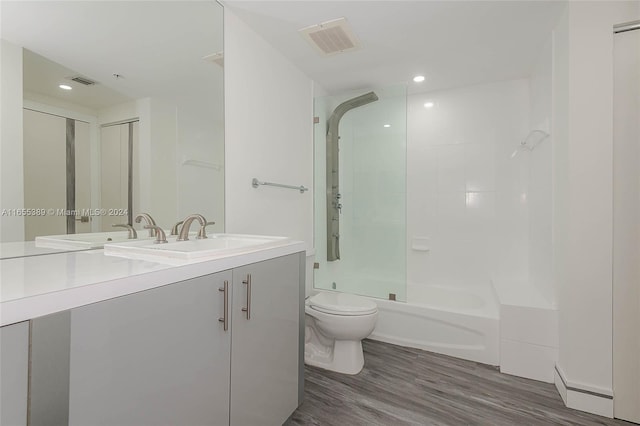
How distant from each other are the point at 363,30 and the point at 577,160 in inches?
A: 58.0

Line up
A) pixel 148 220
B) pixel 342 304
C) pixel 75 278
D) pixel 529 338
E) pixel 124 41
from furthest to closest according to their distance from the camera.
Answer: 1. pixel 342 304
2. pixel 529 338
3. pixel 148 220
4. pixel 124 41
5. pixel 75 278

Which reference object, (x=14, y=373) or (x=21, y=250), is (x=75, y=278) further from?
(x=21, y=250)

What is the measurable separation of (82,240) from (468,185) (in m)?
3.00

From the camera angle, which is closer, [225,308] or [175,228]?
[225,308]

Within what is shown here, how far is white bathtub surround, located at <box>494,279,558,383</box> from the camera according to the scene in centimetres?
195

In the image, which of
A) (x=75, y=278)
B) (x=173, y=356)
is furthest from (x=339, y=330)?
(x=75, y=278)

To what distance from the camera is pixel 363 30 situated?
1996 millimetres

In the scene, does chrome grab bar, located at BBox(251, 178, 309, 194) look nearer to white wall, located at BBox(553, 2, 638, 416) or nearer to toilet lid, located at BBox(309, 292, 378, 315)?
toilet lid, located at BBox(309, 292, 378, 315)

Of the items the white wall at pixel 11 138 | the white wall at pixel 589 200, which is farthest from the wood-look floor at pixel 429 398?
the white wall at pixel 11 138

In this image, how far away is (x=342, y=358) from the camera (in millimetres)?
2088

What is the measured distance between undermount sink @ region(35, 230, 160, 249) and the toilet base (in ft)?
4.81

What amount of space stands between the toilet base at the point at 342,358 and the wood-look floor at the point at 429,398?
0.05 m

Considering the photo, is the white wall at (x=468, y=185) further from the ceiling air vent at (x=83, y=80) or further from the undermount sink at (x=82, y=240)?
the ceiling air vent at (x=83, y=80)

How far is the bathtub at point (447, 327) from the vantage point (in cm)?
220
